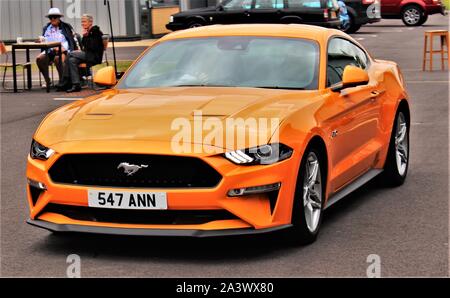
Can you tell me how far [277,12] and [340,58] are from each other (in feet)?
75.9

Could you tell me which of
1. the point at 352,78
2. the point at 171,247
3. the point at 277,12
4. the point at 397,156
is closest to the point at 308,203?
the point at 171,247

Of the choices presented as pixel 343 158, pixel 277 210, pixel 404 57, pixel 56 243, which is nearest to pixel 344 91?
pixel 343 158

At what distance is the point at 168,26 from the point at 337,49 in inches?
991

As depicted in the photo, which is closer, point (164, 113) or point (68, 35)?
point (164, 113)

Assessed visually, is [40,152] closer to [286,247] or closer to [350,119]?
[286,247]

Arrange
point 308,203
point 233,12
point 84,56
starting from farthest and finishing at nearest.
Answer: point 233,12 → point 84,56 → point 308,203

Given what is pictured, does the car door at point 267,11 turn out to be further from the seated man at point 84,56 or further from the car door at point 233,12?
the seated man at point 84,56

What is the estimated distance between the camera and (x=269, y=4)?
3234cm

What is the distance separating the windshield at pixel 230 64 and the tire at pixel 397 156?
1.46 meters

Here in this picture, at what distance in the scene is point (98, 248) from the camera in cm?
734

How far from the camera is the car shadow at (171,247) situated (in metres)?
7.05

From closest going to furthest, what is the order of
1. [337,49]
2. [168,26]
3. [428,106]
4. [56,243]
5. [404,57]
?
[56,243] → [337,49] → [428,106] → [404,57] → [168,26]

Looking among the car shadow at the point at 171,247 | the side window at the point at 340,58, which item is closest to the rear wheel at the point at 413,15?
the side window at the point at 340,58
